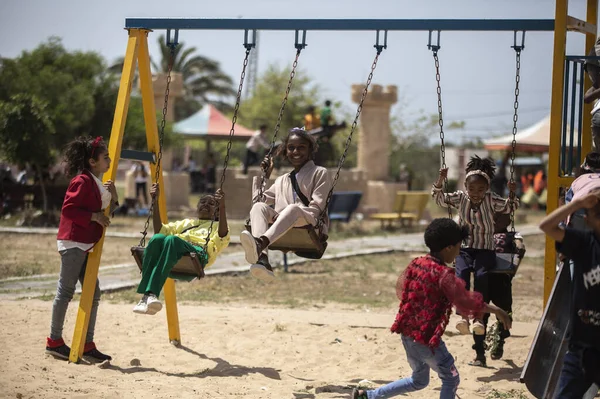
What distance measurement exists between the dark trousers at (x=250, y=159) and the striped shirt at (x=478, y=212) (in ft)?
57.6

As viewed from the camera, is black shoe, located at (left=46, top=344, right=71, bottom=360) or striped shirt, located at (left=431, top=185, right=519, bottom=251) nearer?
striped shirt, located at (left=431, top=185, right=519, bottom=251)

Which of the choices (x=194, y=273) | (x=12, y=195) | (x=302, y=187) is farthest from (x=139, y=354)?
(x=12, y=195)

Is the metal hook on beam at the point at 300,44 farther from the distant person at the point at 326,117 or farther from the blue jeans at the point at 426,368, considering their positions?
the distant person at the point at 326,117

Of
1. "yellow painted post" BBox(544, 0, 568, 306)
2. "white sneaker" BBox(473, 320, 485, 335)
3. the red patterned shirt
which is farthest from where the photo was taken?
"yellow painted post" BBox(544, 0, 568, 306)

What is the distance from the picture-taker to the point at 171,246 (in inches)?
279

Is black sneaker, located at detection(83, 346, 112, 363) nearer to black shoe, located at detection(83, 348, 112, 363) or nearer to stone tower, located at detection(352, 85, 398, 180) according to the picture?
black shoe, located at detection(83, 348, 112, 363)

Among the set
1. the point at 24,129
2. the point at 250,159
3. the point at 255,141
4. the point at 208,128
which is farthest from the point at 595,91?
the point at 208,128

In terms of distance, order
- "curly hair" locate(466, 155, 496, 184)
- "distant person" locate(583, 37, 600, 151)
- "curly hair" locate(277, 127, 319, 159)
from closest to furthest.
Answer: "distant person" locate(583, 37, 600, 151)
"curly hair" locate(466, 155, 496, 184)
"curly hair" locate(277, 127, 319, 159)

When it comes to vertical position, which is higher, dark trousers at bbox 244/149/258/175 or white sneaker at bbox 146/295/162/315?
dark trousers at bbox 244/149/258/175

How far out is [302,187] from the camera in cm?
748

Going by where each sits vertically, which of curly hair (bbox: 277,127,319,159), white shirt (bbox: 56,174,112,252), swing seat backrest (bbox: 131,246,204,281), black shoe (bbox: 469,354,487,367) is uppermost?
curly hair (bbox: 277,127,319,159)

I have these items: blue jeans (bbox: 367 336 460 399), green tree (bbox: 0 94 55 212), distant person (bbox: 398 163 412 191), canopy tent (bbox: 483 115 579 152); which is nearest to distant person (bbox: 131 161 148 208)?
green tree (bbox: 0 94 55 212)

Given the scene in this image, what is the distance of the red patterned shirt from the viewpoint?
5.27 metres

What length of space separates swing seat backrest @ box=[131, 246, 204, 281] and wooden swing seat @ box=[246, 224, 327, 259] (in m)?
0.59
